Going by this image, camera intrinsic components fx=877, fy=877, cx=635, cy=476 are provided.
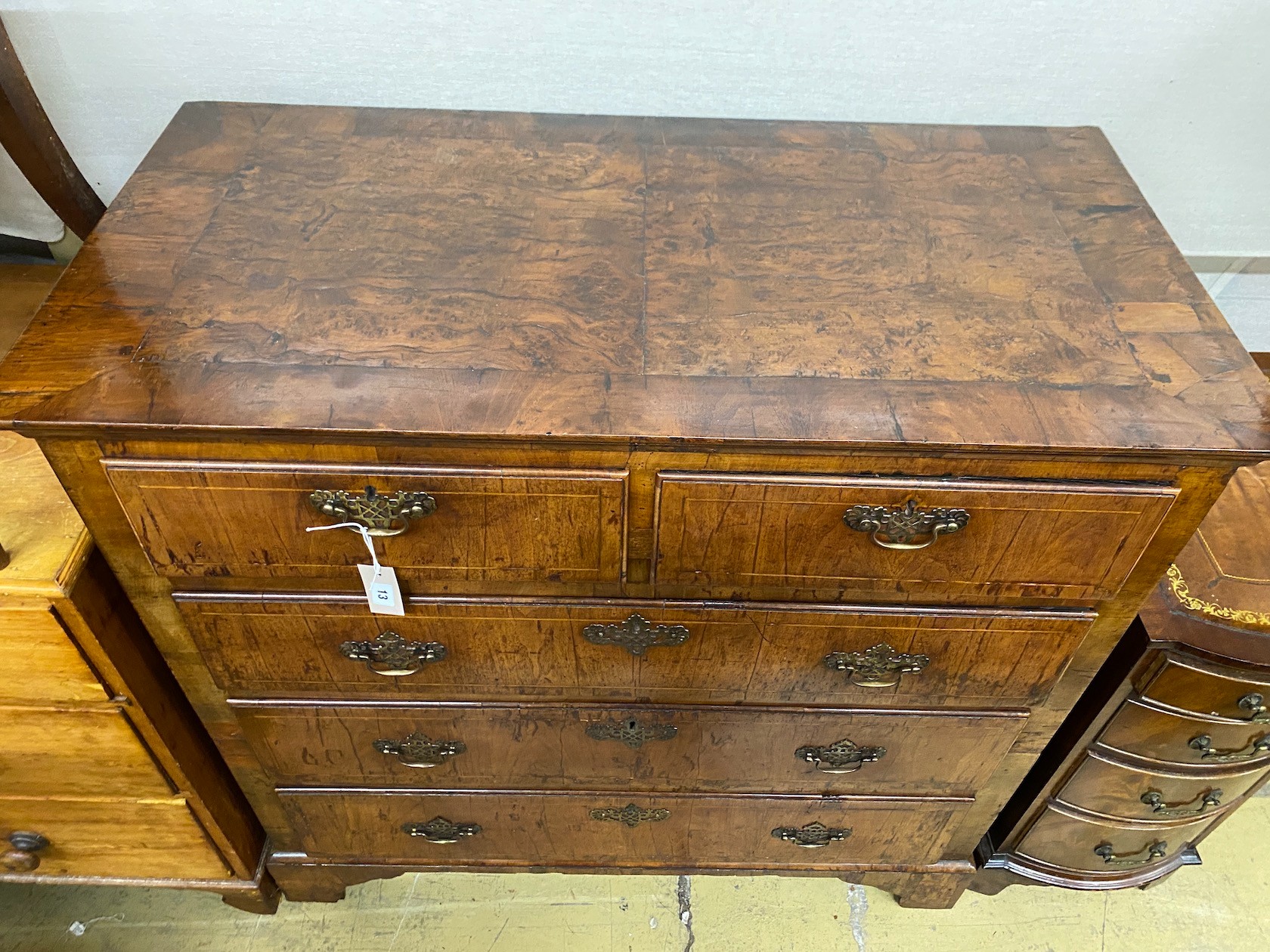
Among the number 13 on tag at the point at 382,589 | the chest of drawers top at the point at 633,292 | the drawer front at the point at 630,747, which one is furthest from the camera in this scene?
the drawer front at the point at 630,747

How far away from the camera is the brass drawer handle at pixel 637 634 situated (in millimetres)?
1041

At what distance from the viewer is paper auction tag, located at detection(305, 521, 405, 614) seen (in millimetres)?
933

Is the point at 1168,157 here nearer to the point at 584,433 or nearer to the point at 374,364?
the point at 584,433

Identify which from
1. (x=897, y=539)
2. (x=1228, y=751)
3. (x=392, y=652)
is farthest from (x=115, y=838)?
(x=1228, y=751)

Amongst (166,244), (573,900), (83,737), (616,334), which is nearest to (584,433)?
(616,334)

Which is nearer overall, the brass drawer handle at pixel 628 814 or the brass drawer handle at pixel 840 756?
the brass drawer handle at pixel 840 756

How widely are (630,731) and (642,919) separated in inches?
23.7

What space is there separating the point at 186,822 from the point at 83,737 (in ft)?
0.80

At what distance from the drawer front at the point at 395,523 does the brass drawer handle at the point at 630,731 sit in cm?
30

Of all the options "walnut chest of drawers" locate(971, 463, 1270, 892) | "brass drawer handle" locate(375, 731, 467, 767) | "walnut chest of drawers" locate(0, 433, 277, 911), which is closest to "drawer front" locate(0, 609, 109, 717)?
"walnut chest of drawers" locate(0, 433, 277, 911)

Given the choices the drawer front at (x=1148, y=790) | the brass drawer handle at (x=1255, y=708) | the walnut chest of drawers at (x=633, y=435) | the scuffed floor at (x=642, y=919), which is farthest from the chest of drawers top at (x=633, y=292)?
the scuffed floor at (x=642, y=919)

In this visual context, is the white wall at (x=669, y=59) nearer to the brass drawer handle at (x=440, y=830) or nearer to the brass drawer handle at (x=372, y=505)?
the brass drawer handle at (x=372, y=505)

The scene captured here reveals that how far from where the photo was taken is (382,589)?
38.4 inches

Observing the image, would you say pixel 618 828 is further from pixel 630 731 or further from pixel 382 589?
pixel 382 589
